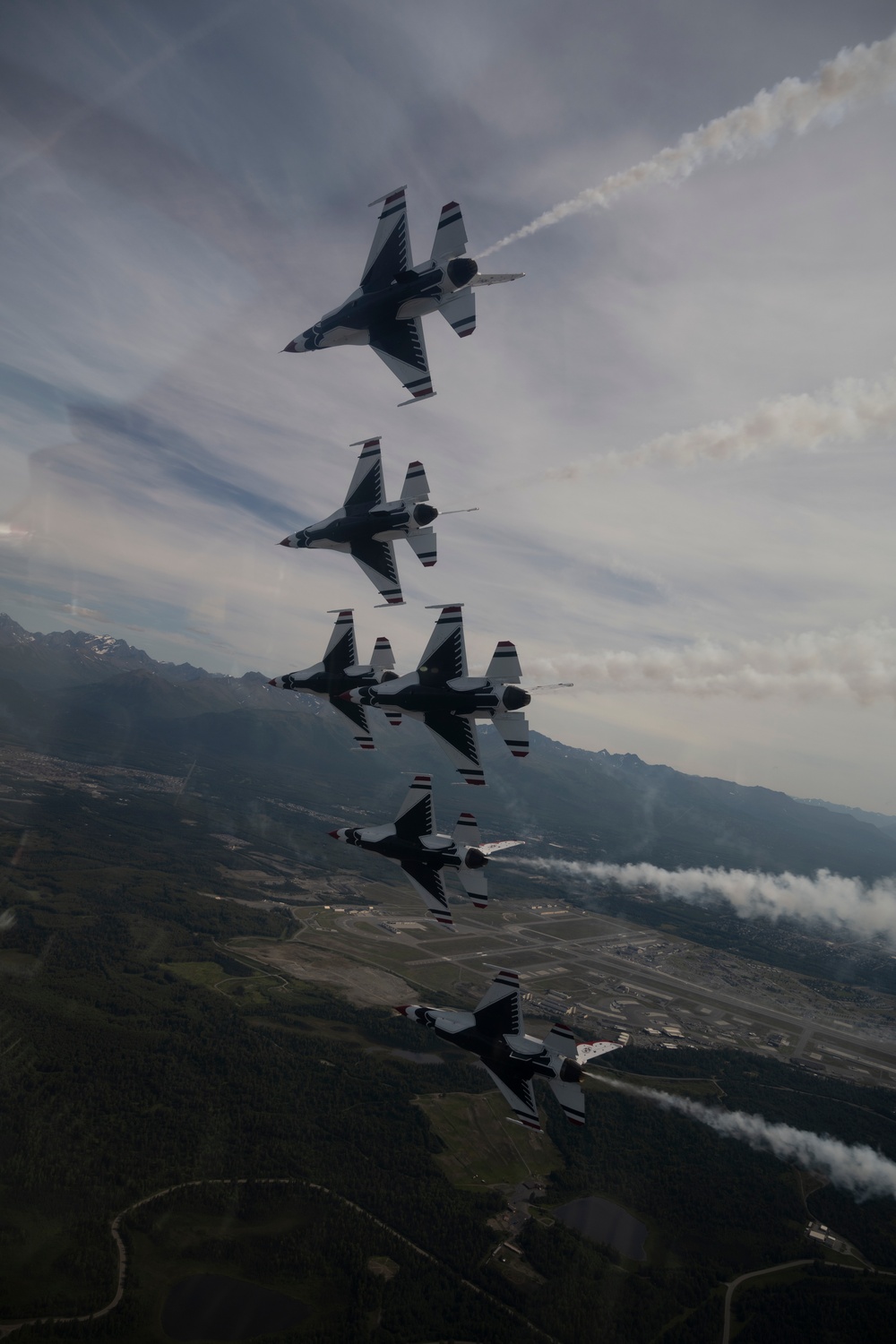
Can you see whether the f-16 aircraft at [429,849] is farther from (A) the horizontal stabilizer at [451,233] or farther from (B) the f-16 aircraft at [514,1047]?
(A) the horizontal stabilizer at [451,233]

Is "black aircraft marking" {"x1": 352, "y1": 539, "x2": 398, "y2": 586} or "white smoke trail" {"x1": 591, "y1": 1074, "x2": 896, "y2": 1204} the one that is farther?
"white smoke trail" {"x1": 591, "y1": 1074, "x2": 896, "y2": 1204}

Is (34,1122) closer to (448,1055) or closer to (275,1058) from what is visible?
(275,1058)

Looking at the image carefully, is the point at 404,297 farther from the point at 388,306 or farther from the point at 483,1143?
the point at 483,1143

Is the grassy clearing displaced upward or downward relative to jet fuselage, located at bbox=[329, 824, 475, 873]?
downward

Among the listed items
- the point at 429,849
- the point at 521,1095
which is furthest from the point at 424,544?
the point at 521,1095

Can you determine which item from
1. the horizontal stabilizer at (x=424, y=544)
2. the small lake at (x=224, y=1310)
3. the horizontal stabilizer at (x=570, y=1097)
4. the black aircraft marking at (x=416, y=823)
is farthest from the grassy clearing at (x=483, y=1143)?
the horizontal stabilizer at (x=424, y=544)

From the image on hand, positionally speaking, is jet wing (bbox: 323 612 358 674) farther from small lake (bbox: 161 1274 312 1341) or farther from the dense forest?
small lake (bbox: 161 1274 312 1341)

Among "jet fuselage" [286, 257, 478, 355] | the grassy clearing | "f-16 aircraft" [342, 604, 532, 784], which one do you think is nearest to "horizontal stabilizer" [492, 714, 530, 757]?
"f-16 aircraft" [342, 604, 532, 784]

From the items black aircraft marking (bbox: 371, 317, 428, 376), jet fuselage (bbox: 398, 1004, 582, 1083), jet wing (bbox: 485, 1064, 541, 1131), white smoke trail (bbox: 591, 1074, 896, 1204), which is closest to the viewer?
jet fuselage (bbox: 398, 1004, 582, 1083)
